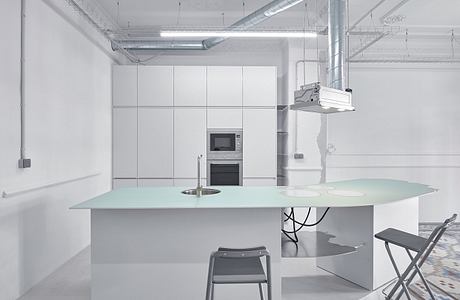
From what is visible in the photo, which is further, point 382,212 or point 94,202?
point 382,212

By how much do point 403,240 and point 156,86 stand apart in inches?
157

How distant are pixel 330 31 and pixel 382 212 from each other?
1.98 metres

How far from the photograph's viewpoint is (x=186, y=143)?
4.89 metres

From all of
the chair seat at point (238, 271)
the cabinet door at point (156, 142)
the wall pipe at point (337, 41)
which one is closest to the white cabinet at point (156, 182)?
the cabinet door at point (156, 142)

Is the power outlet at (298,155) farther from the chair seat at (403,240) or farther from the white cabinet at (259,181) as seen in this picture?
the chair seat at (403,240)

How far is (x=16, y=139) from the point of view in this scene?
262cm

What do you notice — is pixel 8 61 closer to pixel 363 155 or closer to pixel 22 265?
pixel 22 265

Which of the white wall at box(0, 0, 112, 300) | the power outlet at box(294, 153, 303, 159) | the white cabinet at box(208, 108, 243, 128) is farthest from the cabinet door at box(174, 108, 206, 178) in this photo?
the power outlet at box(294, 153, 303, 159)

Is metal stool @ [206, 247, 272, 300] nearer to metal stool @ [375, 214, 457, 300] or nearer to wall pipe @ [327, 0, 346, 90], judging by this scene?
metal stool @ [375, 214, 457, 300]

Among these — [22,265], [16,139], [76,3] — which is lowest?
[22,265]

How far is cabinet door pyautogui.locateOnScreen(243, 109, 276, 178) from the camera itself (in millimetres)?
4910

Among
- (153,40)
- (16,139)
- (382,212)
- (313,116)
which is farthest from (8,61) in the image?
(313,116)

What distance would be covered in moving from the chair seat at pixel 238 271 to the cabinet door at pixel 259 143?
297 cm

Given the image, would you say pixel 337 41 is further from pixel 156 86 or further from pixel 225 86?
pixel 156 86
